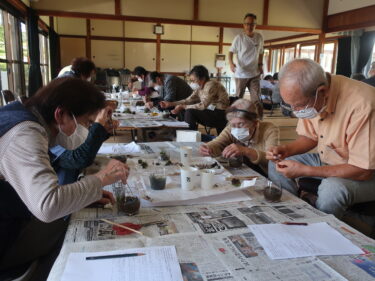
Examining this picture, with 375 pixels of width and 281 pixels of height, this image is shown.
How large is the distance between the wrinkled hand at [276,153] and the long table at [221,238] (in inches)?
16.3

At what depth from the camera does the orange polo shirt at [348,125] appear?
1485mm

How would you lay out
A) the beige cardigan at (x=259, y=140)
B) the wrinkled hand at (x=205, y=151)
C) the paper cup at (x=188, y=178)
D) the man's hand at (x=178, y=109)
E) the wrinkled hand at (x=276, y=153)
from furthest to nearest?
the man's hand at (x=178, y=109) → the beige cardigan at (x=259, y=140) → the wrinkled hand at (x=205, y=151) → the wrinkled hand at (x=276, y=153) → the paper cup at (x=188, y=178)

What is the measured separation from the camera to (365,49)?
7.97 meters

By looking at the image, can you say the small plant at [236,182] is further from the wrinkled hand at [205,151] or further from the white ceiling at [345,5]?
the white ceiling at [345,5]

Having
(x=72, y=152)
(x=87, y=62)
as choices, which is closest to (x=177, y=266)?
(x=72, y=152)

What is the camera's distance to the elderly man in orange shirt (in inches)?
58.2

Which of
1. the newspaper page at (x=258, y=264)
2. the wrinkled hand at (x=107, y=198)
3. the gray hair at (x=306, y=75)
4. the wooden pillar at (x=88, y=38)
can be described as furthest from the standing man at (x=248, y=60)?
A: the wooden pillar at (x=88, y=38)

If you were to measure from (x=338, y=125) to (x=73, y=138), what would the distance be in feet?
4.26

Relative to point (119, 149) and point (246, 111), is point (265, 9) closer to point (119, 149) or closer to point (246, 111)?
point (246, 111)

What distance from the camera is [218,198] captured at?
128 cm

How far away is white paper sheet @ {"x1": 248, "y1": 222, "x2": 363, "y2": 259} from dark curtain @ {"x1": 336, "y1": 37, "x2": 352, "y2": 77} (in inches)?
336

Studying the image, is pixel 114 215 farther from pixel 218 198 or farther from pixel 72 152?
pixel 72 152

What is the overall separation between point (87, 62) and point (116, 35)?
7202 millimetres

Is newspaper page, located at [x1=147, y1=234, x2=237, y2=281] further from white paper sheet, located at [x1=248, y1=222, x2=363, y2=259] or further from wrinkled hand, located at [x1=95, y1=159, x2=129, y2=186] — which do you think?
wrinkled hand, located at [x1=95, y1=159, x2=129, y2=186]
